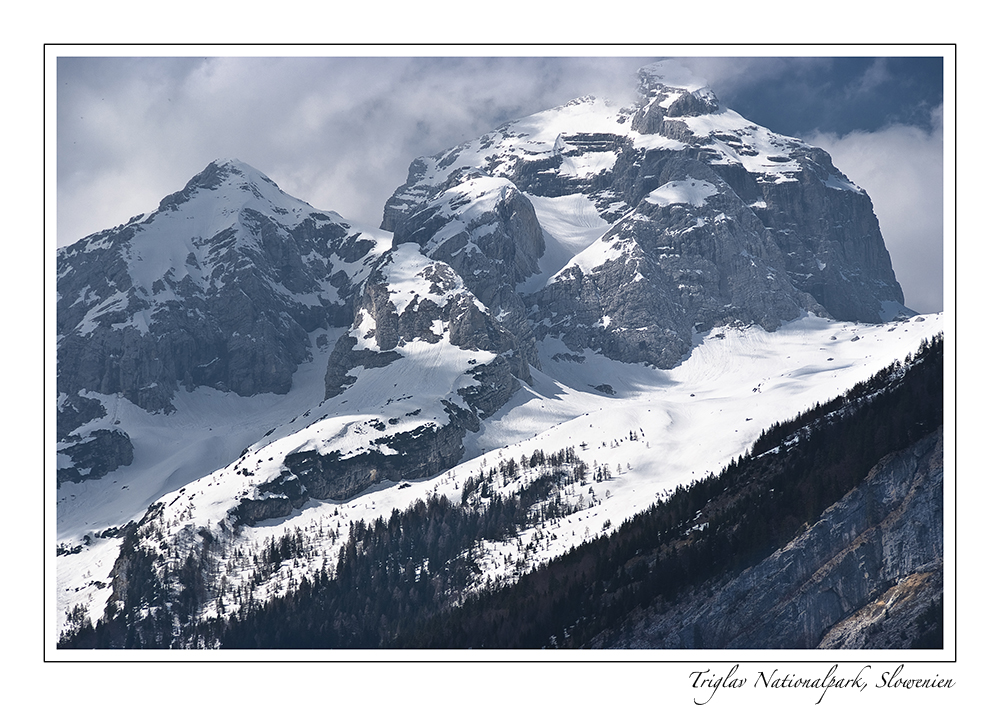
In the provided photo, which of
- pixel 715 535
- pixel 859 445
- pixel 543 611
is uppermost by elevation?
pixel 859 445

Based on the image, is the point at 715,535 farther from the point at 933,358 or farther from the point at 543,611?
the point at 933,358

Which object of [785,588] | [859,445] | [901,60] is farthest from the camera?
[859,445]
